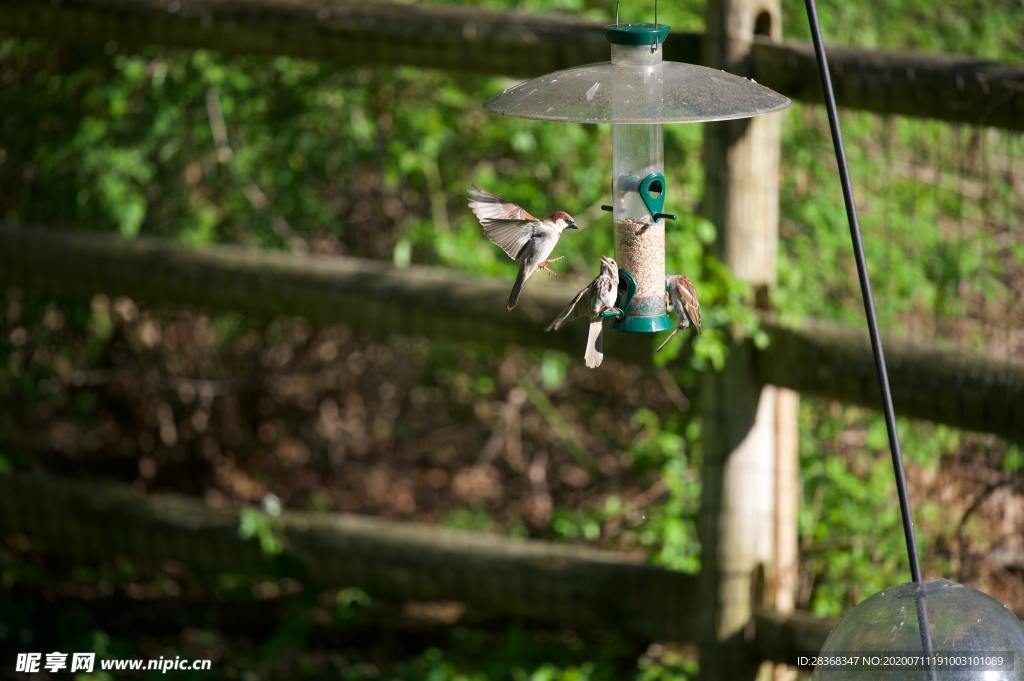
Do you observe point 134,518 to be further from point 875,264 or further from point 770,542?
point 875,264

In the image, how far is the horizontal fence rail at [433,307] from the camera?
300cm

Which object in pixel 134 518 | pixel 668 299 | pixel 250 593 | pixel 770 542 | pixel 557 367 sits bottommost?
pixel 250 593

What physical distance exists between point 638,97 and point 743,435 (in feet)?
4.76

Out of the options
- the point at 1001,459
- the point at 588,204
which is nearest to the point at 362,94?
the point at 588,204

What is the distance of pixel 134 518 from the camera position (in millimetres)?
4234

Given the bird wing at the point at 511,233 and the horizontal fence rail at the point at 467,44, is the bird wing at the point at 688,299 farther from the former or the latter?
the horizontal fence rail at the point at 467,44

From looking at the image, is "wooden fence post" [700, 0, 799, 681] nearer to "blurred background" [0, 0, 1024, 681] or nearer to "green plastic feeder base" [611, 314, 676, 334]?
"blurred background" [0, 0, 1024, 681]

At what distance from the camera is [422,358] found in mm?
5016

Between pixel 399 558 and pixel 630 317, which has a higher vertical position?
pixel 630 317

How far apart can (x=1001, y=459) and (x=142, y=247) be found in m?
2.68

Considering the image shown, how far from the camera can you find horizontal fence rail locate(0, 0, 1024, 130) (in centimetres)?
289

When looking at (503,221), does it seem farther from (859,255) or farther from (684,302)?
(859,255)

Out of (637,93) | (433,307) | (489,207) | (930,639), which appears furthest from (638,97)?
(433,307)

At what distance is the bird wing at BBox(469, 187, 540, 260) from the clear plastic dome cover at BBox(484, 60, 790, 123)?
0.26 meters
